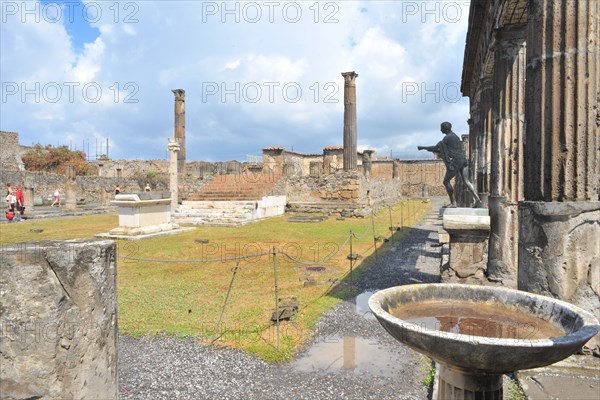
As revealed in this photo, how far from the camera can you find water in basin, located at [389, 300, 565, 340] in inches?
92.5

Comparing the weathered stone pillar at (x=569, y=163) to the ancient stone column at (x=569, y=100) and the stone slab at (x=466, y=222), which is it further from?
the stone slab at (x=466, y=222)

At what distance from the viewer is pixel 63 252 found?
1.76 meters

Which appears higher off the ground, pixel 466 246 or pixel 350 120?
pixel 350 120

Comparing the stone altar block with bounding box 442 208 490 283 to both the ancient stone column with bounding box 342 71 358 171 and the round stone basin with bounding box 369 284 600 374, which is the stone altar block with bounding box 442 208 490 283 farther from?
the ancient stone column with bounding box 342 71 358 171

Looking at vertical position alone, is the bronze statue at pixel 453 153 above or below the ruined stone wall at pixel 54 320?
above

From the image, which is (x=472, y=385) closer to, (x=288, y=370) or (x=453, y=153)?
(x=288, y=370)

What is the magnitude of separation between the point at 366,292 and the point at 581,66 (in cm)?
417

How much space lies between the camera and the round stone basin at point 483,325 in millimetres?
1834

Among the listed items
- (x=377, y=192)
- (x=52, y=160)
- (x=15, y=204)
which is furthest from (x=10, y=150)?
(x=377, y=192)

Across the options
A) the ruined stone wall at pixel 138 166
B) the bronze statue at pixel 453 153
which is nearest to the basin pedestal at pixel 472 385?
the bronze statue at pixel 453 153

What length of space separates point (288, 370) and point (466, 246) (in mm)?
3513

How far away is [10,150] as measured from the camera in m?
31.1

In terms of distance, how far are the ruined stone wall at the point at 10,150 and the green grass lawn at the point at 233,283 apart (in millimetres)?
21750

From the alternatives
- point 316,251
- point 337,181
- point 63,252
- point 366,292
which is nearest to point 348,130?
point 337,181
